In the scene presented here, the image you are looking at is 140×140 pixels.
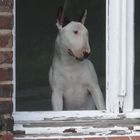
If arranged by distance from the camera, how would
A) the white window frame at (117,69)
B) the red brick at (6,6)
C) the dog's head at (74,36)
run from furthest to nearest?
the dog's head at (74,36)
the white window frame at (117,69)
the red brick at (6,6)

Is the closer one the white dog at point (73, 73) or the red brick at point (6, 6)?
the red brick at point (6, 6)

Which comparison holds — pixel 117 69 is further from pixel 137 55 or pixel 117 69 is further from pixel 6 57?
pixel 6 57

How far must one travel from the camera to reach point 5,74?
3273mm

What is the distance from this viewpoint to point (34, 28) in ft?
12.2

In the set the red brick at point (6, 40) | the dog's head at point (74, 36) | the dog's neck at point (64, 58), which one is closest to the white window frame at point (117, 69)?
the dog's head at point (74, 36)

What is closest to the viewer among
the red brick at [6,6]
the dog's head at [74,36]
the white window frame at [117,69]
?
the red brick at [6,6]

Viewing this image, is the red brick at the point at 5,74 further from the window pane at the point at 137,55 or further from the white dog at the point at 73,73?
the window pane at the point at 137,55

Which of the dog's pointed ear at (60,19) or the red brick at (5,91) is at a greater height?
the dog's pointed ear at (60,19)

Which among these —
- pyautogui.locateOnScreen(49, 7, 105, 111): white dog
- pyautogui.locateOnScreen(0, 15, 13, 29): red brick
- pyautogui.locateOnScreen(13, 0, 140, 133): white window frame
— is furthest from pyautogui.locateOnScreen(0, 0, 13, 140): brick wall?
pyautogui.locateOnScreen(49, 7, 105, 111): white dog

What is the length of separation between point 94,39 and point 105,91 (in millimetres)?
350

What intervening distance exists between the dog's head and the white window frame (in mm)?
160

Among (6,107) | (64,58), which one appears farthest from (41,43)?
(6,107)

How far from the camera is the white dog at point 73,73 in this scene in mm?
3723

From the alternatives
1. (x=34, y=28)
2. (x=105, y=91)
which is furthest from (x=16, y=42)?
(x=105, y=91)
